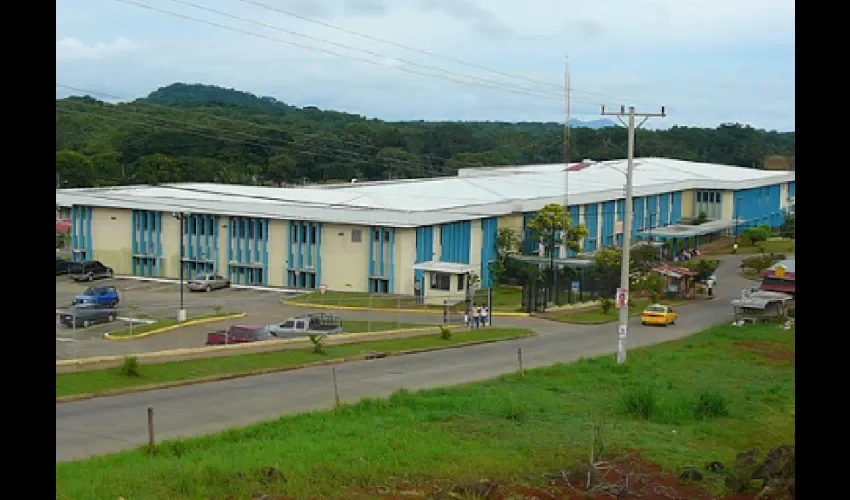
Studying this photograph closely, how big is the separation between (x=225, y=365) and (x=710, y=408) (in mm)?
10037

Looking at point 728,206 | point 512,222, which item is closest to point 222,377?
point 512,222

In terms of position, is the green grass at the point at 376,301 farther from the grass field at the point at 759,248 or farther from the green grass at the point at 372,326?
the grass field at the point at 759,248

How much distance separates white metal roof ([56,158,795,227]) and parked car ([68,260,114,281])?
2.57m

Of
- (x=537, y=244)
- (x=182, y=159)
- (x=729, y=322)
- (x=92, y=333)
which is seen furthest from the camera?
(x=182, y=159)

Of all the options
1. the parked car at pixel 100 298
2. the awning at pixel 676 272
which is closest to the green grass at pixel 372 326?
the parked car at pixel 100 298

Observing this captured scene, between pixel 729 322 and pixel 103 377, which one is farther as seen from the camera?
pixel 729 322

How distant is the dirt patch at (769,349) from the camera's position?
73.9 ft

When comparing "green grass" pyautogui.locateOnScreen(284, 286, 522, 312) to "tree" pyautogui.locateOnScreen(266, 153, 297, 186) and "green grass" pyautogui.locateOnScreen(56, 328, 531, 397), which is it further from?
"tree" pyautogui.locateOnScreen(266, 153, 297, 186)

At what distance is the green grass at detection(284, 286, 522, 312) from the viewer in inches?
1342

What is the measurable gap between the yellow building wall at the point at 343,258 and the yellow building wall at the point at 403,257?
4.00 feet
